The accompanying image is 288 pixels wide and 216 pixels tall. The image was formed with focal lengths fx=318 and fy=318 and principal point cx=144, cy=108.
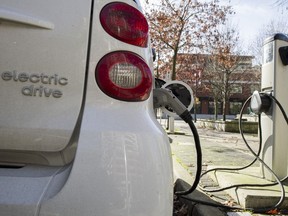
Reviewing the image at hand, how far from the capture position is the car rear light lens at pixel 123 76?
1324mm

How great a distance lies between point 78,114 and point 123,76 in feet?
0.82

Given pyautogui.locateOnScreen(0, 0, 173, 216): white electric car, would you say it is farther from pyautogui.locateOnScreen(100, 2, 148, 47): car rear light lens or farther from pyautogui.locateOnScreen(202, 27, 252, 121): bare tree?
pyautogui.locateOnScreen(202, 27, 252, 121): bare tree

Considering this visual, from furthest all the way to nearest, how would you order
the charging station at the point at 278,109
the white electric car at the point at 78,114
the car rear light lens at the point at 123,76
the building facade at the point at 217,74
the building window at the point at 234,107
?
1. the building window at the point at 234,107
2. the building facade at the point at 217,74
3. the charging station at the point at 278,109
4. the car rear light lens at the point at 123,76
5. the white electric car at the point at 78,114

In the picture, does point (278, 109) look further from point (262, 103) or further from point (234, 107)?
point (234, 107)

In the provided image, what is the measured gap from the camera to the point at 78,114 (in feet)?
4.23

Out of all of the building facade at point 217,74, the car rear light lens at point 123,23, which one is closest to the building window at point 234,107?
the building facade at point 217,74

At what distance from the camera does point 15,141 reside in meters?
1.28

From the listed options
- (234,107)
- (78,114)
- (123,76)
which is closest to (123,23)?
(123,76)

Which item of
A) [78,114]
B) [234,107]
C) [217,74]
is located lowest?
[78,114]

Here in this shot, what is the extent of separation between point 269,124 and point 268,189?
783mm

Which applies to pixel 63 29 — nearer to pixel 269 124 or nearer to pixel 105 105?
pixel 105 105

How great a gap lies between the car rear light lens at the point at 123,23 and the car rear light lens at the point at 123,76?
75 millimetres

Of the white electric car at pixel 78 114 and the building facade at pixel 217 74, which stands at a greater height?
the building facade at pixel 217 74

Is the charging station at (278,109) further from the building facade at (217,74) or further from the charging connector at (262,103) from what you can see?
the building facade at (217,74)
